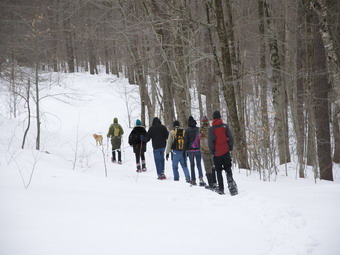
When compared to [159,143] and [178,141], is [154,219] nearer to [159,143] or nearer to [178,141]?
[178,141]

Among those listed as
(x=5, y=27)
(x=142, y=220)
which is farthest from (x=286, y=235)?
(x=5, y=27)

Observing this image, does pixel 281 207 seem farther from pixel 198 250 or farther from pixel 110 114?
pixel 110 114

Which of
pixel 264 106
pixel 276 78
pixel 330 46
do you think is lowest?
pixel 264 106

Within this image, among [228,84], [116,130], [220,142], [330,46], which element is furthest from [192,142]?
[116,130]

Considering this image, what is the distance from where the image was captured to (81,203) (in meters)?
4.29

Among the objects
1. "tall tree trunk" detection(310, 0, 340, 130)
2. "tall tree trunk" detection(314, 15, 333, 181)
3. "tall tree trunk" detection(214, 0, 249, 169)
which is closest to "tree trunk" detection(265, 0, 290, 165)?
"tall tree trunk" detection(314, 15, 333, 181)

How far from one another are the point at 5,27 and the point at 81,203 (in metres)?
13.4

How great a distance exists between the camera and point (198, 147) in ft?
25.4

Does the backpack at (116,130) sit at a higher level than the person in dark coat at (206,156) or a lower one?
higher

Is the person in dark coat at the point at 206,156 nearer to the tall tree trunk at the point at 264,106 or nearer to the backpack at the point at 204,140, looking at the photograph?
the backpack at the point at 204,140

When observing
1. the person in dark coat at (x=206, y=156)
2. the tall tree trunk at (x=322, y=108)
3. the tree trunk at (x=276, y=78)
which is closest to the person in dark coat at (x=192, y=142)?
the person in dark coat at (x=206, y=156)

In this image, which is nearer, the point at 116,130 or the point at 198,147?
the point at 198,147

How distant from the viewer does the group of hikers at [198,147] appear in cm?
656

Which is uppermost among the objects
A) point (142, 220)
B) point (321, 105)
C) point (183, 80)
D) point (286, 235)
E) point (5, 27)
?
point (5, 27)
